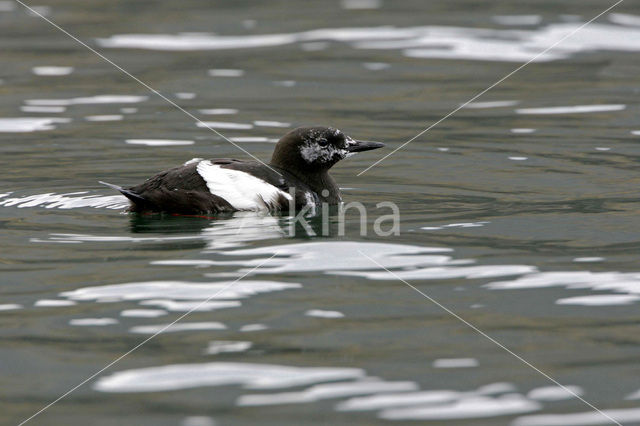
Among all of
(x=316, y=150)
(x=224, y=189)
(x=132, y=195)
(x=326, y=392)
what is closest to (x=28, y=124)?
(x=316, y=150)

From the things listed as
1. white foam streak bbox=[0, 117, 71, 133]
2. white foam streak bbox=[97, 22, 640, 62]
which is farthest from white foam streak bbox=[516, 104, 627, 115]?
white foam streak bbox=[0, 117, 71, 133]

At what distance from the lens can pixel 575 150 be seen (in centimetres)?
1181

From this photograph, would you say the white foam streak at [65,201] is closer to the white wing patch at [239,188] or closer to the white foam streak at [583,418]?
the white wing patch at [239,188]

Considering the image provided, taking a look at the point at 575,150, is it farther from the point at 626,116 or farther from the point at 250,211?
the point at 250,211

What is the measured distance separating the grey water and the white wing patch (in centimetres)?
16

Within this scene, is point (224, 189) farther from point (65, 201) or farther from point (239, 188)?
point (65, 201)

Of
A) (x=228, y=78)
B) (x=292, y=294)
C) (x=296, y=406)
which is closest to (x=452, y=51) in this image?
(x=228, y=78)

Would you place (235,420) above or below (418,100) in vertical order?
below

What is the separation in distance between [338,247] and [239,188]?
3.74 feet

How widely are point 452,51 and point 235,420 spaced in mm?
12239

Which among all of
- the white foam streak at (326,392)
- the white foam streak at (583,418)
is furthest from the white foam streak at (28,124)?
the white foam streak at (583,418)

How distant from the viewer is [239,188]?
883cm

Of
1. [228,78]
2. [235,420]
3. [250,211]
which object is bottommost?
[235,420]

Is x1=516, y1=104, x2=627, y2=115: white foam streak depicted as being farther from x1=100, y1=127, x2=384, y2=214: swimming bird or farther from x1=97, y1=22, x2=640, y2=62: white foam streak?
x1=100, y1=127, x2=384, y2=214: swimming bird
